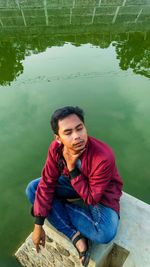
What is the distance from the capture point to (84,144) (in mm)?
1702

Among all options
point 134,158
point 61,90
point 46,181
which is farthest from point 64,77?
point 46,181

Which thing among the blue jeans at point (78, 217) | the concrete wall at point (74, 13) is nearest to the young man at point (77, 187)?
the blue jeans at point (78, 217)

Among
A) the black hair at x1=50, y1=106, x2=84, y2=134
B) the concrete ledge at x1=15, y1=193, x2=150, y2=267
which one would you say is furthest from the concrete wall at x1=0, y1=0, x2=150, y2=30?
the black hair at x1=50, y1=106, x2=84, y2=134

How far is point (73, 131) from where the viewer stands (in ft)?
5.53

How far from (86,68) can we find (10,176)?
254 centimetres

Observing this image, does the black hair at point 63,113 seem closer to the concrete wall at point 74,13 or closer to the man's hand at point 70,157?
the man's hand at point 70,157

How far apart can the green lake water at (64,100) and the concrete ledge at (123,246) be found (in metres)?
0.58

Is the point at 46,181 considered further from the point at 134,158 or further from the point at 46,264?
the point at 134,158

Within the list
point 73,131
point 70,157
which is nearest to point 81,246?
point 70,157

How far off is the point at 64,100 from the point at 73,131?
2.54 meters

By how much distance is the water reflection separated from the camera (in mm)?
5320

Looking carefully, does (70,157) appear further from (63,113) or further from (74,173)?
(63,113)

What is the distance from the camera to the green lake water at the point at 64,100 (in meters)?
2.96

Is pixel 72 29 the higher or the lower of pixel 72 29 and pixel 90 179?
the higher
